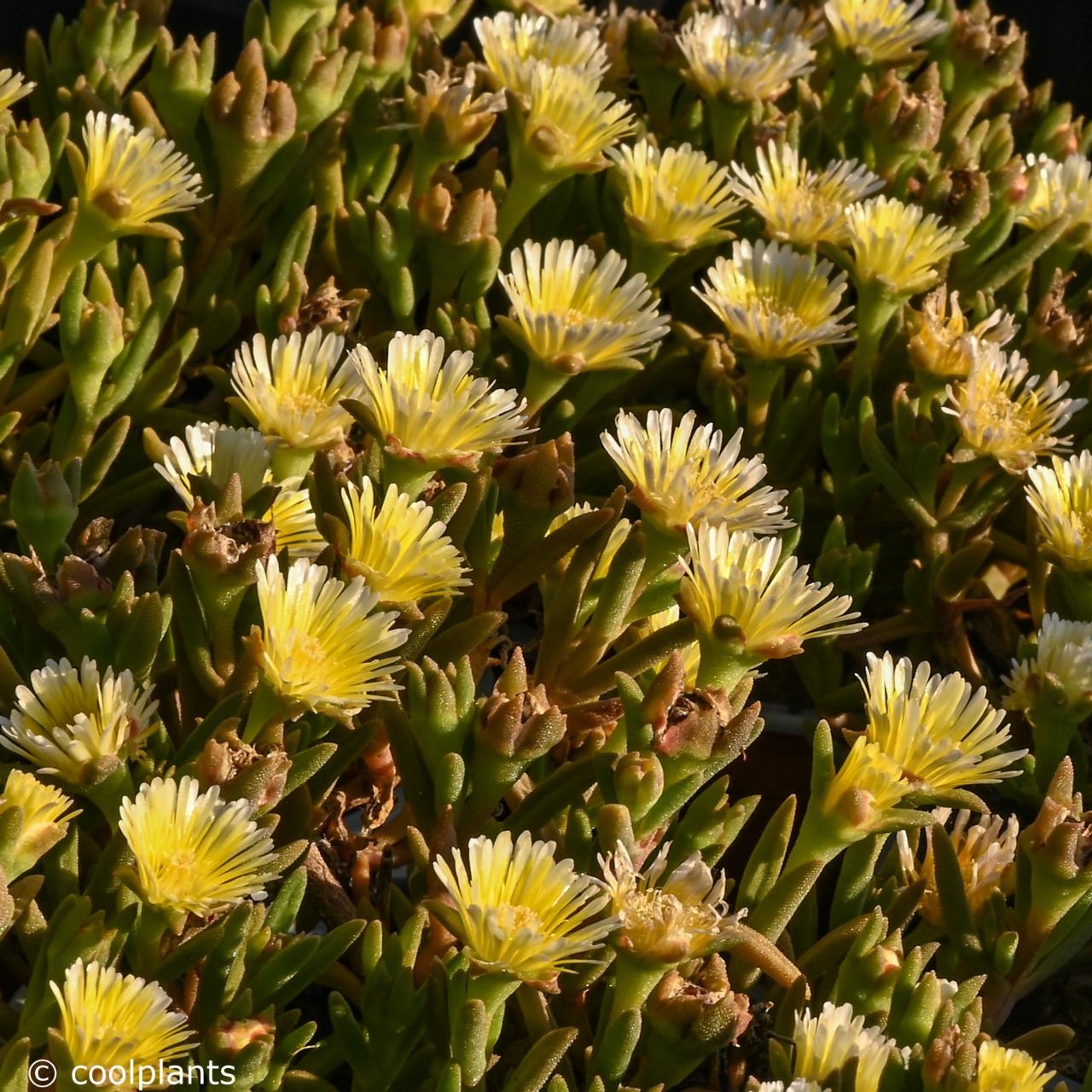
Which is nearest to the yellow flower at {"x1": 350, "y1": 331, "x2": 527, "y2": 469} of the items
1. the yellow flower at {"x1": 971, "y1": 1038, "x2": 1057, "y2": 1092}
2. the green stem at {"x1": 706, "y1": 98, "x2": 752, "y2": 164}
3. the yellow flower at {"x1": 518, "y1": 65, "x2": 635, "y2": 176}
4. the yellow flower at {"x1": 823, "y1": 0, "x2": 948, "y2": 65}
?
the yellow flower at {"x1": 518, "y1": 65, "x2": 635, "y2": 176}

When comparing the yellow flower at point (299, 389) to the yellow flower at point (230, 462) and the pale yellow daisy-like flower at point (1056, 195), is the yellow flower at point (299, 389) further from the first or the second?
the pale yellow daisy-like flower at point (1056, 195)

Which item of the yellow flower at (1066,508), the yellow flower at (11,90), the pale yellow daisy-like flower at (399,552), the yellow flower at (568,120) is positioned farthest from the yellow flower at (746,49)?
the pale yellow daisy-like flower at (399,552)

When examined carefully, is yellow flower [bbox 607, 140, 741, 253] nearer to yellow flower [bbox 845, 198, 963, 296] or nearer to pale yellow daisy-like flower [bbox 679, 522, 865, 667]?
yellow flower [bbox 845, 198, 963, 296]

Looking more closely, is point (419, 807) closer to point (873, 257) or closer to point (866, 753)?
point (866, 753)

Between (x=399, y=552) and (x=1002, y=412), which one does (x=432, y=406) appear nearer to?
(x=399, y=552)

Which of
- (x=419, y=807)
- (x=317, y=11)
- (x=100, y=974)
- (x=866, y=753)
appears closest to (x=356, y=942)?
(x=419, y=807)
